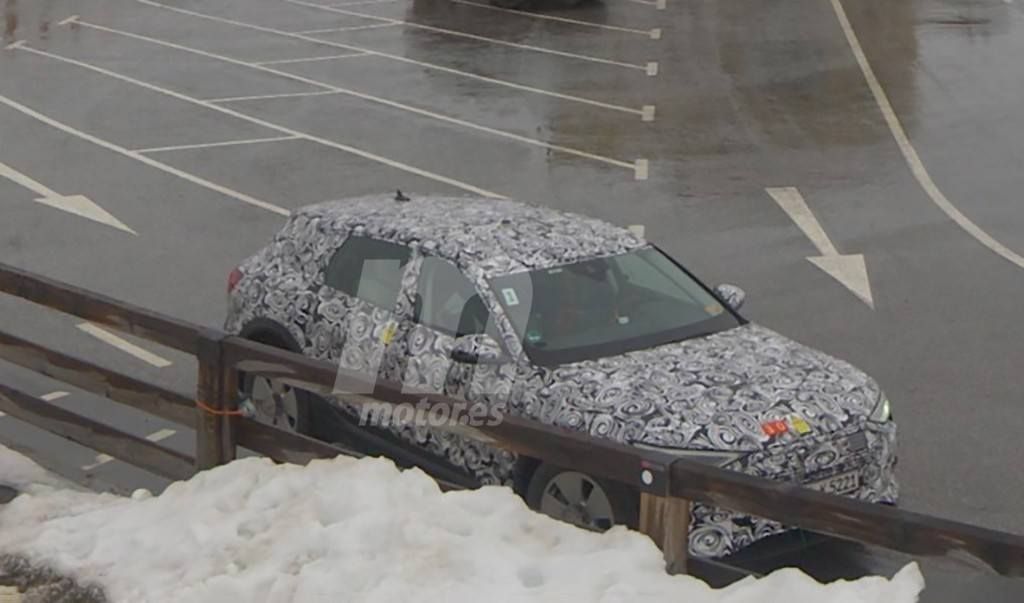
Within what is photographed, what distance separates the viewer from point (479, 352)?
8664mm

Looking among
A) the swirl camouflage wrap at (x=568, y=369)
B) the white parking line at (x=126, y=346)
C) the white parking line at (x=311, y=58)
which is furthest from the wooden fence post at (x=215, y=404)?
the white parking line at (x=311, y=58)

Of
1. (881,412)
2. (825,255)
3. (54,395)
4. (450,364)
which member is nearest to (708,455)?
(881,412)

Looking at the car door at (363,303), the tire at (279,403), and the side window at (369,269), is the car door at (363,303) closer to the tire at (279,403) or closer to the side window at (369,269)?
the side window at (369,269)

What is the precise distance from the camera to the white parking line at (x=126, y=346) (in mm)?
12812

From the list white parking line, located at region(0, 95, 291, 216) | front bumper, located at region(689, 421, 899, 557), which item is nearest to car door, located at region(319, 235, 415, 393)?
front bumper, located at region(689, 421, 899, 557)

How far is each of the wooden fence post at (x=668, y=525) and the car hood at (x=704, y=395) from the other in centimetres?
153

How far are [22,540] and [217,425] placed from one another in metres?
1.09

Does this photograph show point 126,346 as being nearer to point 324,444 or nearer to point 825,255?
point 324,444

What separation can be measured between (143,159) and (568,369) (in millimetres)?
13651

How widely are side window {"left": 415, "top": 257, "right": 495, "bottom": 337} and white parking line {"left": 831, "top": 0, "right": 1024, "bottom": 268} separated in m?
8.24

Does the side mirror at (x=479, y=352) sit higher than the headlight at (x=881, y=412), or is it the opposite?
the side mirror at (x=479, y=352)

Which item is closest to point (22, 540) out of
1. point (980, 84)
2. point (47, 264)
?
point (47, 264)

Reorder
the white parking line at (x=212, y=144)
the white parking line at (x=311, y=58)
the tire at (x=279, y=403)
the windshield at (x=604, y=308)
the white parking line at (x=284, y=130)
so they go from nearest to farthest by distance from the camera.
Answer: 1. the windshield at (x=604, y=308)
2. the tire at (x=279, y=403)
3. the white parking line at (x=284, y=130)
4. the white parking line at (x=212, y=144)
5. the white parking line at (x=311, y=58)

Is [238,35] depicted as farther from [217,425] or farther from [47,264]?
[217,425]
